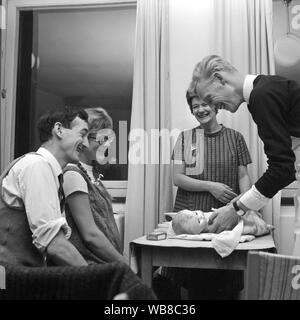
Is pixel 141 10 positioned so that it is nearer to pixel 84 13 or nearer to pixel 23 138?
pixel 84 13

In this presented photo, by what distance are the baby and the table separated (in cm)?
19

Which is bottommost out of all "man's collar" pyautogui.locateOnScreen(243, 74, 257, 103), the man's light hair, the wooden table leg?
the wooden table leg

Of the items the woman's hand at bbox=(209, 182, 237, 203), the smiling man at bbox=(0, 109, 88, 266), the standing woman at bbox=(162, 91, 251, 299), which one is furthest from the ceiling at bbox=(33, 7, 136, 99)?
the smiling man at bbox=(0, 109, 88, 266)

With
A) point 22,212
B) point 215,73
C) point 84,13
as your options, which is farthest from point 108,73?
point 22,212

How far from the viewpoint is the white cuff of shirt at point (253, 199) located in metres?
1.77

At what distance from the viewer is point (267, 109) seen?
5.39 feet

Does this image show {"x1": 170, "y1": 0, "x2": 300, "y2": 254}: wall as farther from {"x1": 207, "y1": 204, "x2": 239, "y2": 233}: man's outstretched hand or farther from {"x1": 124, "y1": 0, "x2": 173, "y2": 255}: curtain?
{"x1": 207, "y1": 204, "x2": 239, "y2": 233}: man's outstretched hand

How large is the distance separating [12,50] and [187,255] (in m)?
2.58

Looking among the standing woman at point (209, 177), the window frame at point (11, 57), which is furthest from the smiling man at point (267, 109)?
the window frame at point (11, 57)

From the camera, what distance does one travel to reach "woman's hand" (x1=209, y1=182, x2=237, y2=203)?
2562mm

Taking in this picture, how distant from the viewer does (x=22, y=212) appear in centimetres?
136

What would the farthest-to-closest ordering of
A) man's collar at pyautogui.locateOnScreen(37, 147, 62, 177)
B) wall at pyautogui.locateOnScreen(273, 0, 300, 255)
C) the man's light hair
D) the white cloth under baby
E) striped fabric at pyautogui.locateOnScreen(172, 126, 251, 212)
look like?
1. wall at pyautogui.locateOnScreen(273, 0, 300, 255)
2. striped fabric at pyautogui.locateOnScreen(172, 126, 251, 212)
3. the man's light hair
4. the white cloth under baby
5. man's collar at pyautogui.locateOnScreen(37, 147, 62, 177)
